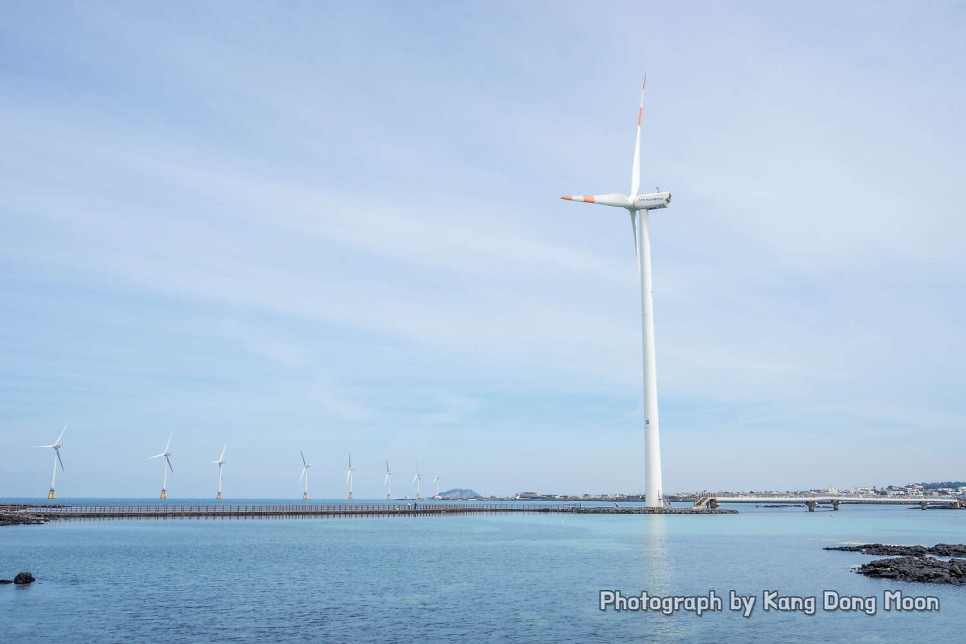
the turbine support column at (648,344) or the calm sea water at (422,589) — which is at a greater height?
the turbine support column at (648,344)

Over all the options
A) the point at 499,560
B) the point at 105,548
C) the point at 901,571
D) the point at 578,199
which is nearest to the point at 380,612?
the point at 499,560

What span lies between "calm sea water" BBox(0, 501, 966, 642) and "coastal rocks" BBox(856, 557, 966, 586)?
1.93 m

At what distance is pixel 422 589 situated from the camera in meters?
46.7

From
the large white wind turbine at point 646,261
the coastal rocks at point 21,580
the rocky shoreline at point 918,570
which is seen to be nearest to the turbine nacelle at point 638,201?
the large white wind turbine at point 646,261

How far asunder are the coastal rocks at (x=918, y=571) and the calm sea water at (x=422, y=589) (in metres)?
1.93

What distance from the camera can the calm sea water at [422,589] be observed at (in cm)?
3391

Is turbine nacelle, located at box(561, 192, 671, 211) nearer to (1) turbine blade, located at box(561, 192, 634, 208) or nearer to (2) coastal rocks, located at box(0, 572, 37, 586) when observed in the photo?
(1) turbine blade, located at box(561, 192, 634, 208)

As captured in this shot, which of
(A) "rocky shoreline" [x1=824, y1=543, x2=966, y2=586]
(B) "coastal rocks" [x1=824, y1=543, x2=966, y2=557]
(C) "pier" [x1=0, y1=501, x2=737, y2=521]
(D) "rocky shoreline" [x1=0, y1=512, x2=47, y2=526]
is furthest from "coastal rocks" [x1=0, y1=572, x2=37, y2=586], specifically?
(C) "pier" [x1=0, y1=501, x2=737, y2=521]

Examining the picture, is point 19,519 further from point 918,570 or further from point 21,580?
point 918,570

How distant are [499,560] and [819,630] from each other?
1289 inches

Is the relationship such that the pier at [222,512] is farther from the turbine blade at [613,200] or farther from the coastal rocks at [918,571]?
the coastal rocks at [918,571]

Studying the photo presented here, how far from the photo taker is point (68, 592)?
44.5 metres

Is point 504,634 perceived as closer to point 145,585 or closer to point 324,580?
point 324,580

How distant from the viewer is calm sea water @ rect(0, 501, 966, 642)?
33.9 metres
